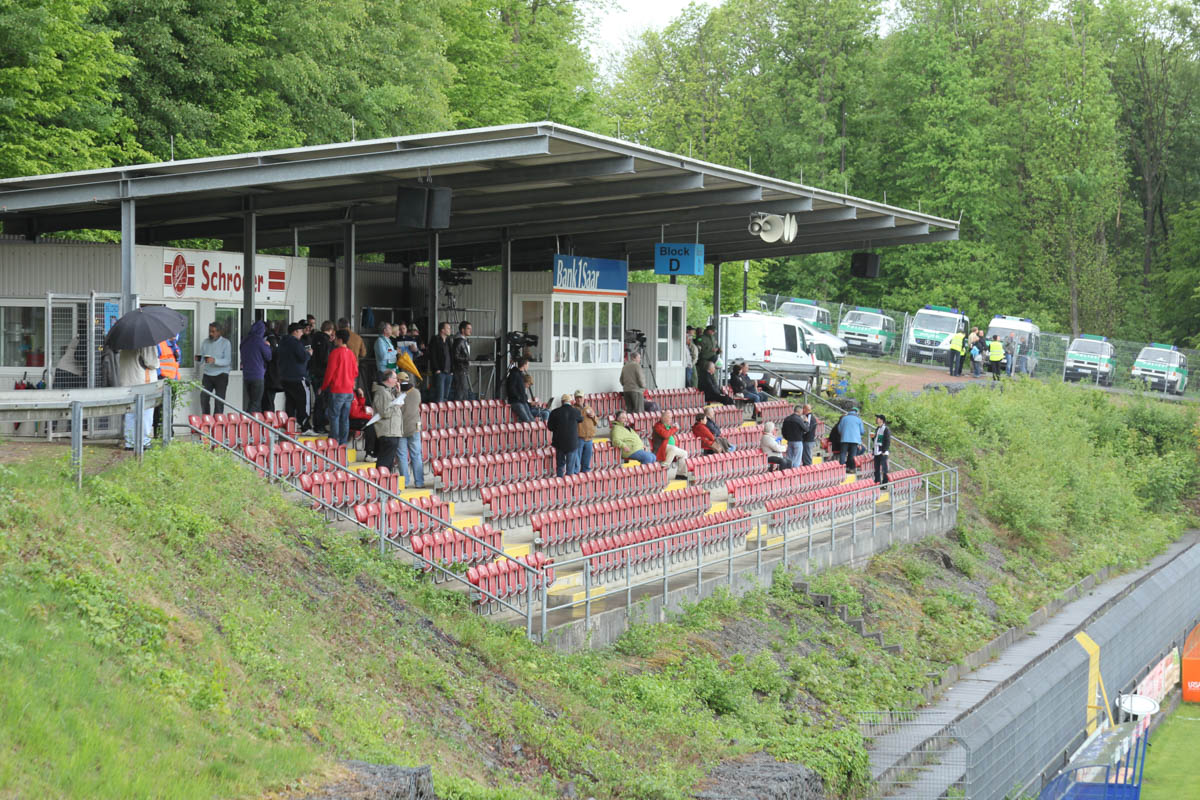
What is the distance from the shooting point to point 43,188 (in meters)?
17.6

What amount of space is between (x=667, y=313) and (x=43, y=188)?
56.9 ft

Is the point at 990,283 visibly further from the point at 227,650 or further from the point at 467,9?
the point at 227,650

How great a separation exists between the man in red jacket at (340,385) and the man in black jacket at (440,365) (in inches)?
167

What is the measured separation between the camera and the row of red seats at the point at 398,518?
15.8 metres

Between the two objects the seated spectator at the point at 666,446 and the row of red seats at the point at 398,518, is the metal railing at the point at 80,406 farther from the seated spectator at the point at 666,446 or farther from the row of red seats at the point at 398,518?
the seated spectator at the point at 666,446

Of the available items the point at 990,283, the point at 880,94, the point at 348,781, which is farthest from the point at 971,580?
the point at 880,94

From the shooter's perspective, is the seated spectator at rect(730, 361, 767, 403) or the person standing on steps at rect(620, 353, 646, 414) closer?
the person standing on steps at rect(620, 353, 646, 414)

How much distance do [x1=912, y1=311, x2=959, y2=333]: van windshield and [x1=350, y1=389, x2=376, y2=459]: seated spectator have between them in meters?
35.4

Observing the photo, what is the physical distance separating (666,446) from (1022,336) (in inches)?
1231

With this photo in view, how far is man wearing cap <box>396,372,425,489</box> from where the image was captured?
18.2 meters

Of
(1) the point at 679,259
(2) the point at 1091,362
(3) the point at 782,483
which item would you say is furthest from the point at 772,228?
(2) the point at 1091,362

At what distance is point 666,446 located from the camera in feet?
78.5

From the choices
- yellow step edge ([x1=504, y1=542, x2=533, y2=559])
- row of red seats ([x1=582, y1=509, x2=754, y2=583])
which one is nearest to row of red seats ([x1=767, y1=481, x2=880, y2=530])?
row of red seats ([x1=582, y1=509, x2=754, y2=583])

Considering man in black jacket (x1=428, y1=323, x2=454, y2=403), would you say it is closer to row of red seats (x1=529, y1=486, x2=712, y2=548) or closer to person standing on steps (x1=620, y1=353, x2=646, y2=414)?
row of red seats (x1=529, y1=486, x2=712, y2=548)
